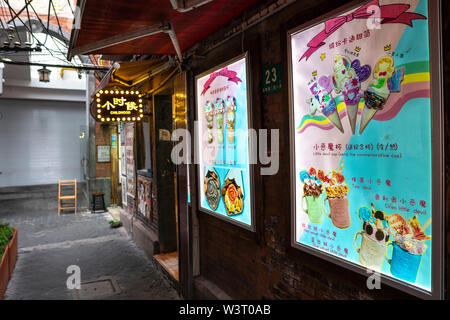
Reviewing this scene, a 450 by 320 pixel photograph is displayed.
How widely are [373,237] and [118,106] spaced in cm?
544

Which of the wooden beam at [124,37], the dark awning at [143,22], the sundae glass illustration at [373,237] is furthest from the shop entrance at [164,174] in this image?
the sundae glass illustration at [373,237]

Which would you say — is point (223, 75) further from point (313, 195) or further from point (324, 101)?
point (313, 195)

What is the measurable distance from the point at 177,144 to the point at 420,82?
12.3 ft

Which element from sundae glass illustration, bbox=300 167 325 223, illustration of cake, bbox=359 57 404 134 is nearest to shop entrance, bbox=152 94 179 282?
sundae glass illustration, bbox=300 167 325 223

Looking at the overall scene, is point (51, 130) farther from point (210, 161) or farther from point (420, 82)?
point (420, 82)

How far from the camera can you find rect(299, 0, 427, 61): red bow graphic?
6.39 ft

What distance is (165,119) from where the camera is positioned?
7.01 meters

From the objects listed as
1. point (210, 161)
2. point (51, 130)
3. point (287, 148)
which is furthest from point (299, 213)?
point (51, 130)

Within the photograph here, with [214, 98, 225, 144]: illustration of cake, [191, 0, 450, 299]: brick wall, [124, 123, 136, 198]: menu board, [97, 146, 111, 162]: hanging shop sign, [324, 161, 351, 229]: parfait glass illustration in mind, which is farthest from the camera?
[97, 146, 111, 162]: hanging shop sign

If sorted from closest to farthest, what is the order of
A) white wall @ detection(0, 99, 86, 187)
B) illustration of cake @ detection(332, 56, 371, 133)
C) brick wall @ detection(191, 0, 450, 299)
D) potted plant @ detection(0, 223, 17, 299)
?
illustration of cake @ detection(332, 56, 371, 133)
brick wall @ detection(191, 0, 450, 299)
potted plant @ detection(0, 223, 17, 299)
white wall @ detection(0, 99, 86, 187)

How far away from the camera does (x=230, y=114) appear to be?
385 centimetres

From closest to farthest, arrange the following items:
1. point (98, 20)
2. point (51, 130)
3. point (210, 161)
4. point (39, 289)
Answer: point (98, 20), point (210, 161), point (39, 289), point (51, 130)

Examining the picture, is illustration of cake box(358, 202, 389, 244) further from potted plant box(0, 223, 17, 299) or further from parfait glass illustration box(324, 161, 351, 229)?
potted plant box(0, 223, 17, 299)

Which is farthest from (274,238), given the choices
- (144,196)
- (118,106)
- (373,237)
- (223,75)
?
(144,196)
